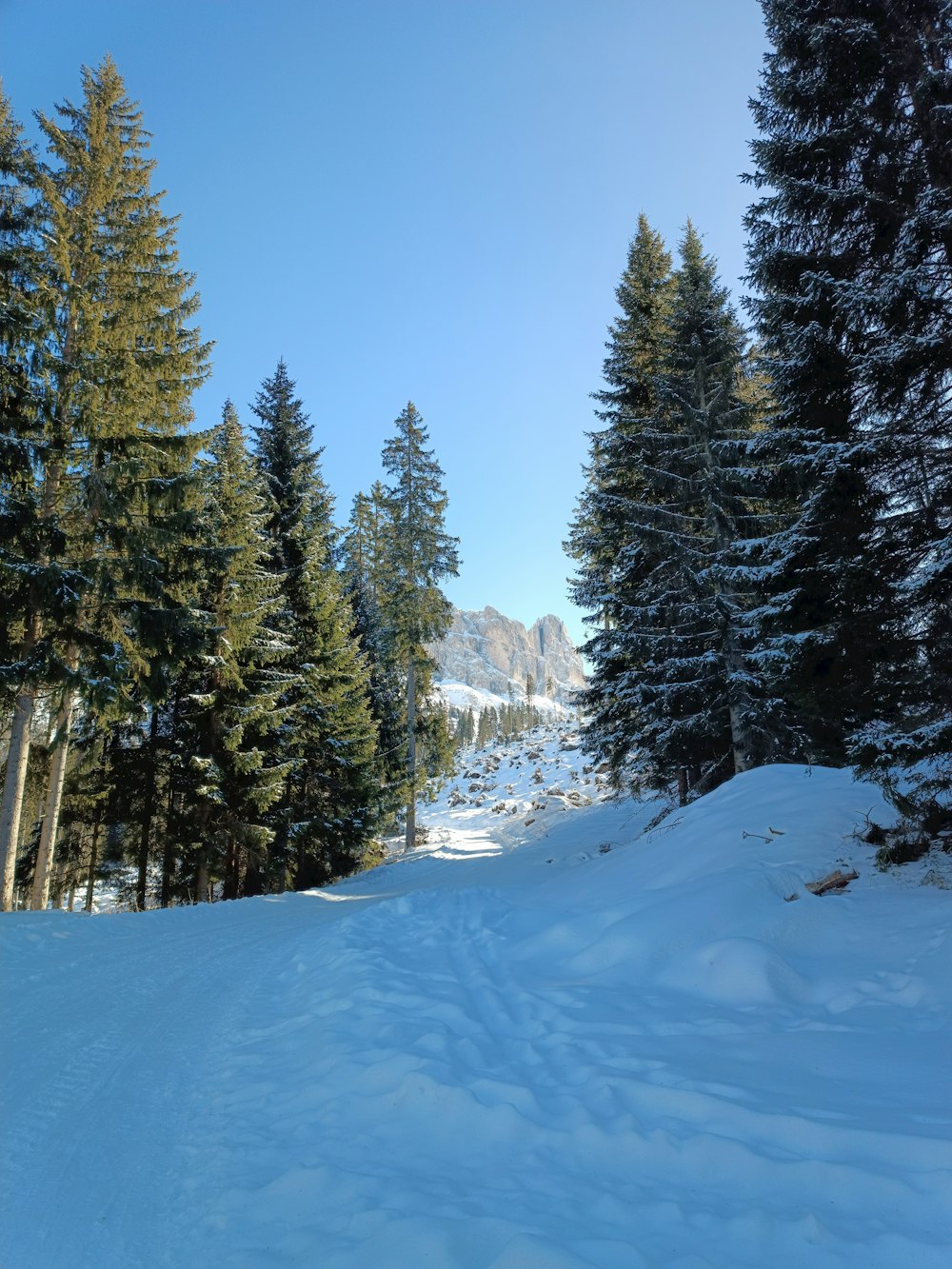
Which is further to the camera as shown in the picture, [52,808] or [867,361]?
[52,808]

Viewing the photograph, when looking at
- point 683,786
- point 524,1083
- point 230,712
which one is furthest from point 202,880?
point 524,1083

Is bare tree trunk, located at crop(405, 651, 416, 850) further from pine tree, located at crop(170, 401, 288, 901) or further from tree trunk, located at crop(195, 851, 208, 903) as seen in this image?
tree trunk, located at crop(195, 851, 208, 903)

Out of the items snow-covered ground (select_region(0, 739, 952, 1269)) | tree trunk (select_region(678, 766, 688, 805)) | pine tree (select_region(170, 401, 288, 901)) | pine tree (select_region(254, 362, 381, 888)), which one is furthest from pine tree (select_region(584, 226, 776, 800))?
pine tree (select_region(170, 401, 288, 901))

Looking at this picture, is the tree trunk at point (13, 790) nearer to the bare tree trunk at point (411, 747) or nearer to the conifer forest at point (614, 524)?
the conifer forest at point (614, 524)

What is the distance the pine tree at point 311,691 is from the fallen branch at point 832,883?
12.4 metres

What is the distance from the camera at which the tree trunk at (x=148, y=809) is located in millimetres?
14523

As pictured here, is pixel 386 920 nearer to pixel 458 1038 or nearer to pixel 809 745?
pixel 458 1038

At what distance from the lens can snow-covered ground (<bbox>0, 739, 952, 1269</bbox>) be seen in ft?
8.12

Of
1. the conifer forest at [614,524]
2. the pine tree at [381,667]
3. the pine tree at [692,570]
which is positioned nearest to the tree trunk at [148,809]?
the conifer forest at [614,524]

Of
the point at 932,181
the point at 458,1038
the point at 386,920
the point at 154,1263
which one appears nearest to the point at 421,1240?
the point at 154,1263

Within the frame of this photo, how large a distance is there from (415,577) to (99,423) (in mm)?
13770

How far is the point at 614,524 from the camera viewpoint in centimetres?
1568

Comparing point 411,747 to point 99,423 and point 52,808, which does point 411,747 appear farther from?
point 99,423

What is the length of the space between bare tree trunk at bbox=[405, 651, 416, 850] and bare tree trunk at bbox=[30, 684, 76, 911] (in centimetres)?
1252
